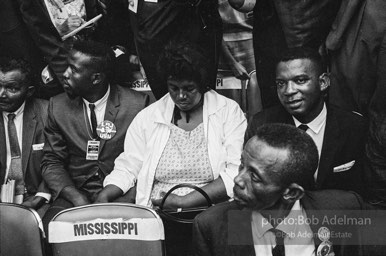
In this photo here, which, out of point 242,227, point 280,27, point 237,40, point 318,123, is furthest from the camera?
point 237,40

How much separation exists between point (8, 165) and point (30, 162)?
166mm

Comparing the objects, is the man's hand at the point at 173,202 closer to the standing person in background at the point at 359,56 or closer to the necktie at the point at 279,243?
the necktie at the point at 279,243

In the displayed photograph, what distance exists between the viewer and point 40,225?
2.96 meters

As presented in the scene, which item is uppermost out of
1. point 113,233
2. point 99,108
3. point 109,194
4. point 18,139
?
point 99,108

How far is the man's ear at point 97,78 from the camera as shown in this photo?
412 centimetres

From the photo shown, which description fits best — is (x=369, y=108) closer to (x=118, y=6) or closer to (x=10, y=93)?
(x=118, y=6)

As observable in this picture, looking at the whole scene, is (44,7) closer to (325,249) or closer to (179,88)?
(179,88)

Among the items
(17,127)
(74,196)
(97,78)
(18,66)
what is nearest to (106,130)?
(97,78)

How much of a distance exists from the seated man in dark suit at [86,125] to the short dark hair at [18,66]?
0.32 m

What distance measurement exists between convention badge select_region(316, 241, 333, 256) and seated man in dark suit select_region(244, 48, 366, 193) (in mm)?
648

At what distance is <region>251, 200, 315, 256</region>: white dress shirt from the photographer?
8.89ft

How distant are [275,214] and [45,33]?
2.42 metres

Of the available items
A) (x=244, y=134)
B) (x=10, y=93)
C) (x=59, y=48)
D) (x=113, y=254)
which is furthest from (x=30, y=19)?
(x=113, y=254)

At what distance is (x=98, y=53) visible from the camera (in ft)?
13.8
